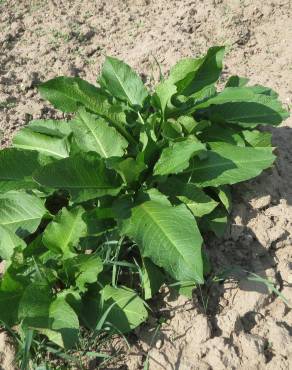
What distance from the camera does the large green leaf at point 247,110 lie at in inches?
113

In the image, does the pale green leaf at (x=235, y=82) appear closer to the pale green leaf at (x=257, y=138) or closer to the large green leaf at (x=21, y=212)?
the pale green leaf at (x=257, y=138)

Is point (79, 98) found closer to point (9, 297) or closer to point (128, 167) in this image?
point (128, 167)

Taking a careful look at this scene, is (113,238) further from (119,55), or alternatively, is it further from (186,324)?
(119,55)

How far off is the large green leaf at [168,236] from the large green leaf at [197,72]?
2.62 feet

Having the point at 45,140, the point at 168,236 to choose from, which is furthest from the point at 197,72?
the point at 168,236

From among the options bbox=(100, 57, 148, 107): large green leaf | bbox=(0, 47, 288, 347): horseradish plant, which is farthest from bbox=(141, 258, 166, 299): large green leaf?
bbox=(100, 57, 148, 107): large green leaf

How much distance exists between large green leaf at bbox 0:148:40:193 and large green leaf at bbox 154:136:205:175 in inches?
28.1

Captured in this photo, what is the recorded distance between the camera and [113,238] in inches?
99.8

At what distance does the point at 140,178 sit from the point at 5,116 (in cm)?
125

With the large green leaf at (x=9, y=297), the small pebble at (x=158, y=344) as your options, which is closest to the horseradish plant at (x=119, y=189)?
the large green leaf at (x=9, y=297)

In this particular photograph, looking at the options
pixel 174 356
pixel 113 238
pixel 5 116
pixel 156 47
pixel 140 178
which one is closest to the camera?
pixel 174 356

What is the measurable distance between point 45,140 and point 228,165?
3.58 ft

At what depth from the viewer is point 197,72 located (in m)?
2.95

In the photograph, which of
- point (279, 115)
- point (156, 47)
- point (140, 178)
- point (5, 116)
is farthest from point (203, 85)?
point (5, 116)
